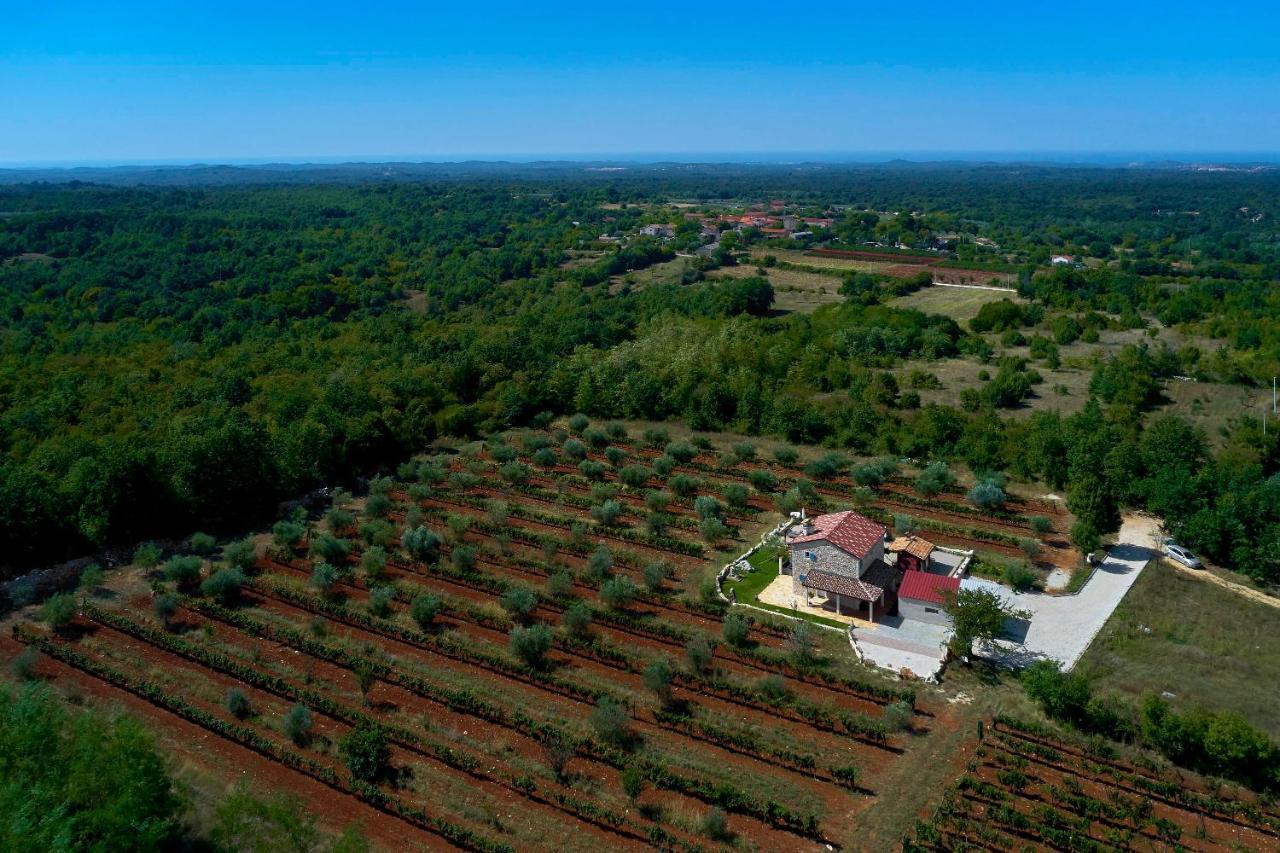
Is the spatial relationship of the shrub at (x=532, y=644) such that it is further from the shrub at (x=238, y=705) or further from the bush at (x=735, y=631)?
the shrub at (x=238, y=705)

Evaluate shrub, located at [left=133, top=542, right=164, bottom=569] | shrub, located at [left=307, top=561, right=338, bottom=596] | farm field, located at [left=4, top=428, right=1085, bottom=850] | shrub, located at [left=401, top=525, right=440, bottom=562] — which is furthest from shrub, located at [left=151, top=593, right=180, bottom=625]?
shrub, located at [left=401, top=525, right=440, bottom=562]

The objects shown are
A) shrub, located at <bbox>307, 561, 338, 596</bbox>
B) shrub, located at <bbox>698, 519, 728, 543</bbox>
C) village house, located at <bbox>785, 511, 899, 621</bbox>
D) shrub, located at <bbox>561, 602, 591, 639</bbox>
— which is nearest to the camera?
shrub, located at <bbox>561, 602, 591, 639</bbox>

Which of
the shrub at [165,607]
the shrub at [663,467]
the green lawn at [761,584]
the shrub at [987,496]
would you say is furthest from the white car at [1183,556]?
the shrub at [165,607]

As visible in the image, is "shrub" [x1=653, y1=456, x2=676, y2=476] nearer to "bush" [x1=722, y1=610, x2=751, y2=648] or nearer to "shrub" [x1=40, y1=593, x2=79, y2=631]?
"bush" [x1=722, y1=610, x2=751, y2=648]

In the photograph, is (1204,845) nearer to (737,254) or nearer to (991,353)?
(991,353)

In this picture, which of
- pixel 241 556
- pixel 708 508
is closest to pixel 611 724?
pixel 708 508

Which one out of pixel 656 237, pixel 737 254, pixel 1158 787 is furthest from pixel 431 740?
pixel 656 237
